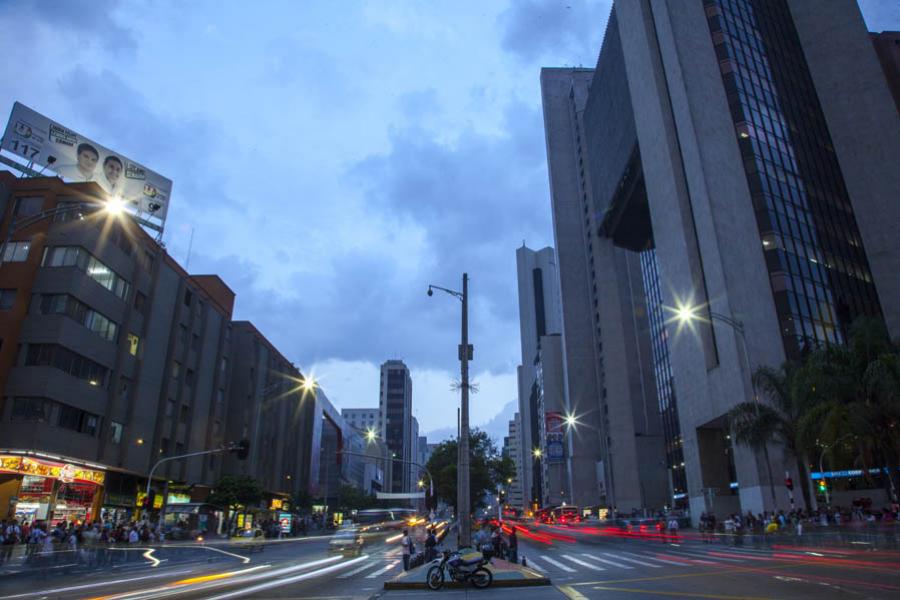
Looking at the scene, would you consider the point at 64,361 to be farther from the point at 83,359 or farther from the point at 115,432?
the point at 115,432

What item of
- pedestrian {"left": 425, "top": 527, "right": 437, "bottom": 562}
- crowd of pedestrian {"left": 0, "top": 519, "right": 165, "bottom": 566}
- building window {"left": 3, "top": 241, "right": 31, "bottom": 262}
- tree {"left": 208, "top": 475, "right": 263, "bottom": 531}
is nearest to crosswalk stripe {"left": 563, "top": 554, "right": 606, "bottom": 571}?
pedestrian {"left": 425, "top": 527, "right": 437, "bottom": 562}

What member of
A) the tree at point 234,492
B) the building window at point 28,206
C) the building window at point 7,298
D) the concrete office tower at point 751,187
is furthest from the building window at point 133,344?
the concrete office tower at point 751,187

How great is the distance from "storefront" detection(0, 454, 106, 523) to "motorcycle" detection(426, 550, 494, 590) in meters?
34.7

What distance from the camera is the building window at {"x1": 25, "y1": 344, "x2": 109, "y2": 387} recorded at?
40031 millimetres

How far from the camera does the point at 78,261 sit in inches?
1683

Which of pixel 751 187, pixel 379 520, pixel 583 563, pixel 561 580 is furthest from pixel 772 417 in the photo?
pixel 379 520

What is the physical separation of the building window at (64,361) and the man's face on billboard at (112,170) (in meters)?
17.2

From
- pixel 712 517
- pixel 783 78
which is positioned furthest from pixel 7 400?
pixel 783 78

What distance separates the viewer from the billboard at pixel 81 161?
149 ft

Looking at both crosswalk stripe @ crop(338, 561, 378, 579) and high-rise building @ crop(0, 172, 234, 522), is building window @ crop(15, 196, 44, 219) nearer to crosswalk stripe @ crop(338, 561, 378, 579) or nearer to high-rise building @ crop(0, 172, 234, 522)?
high-rise building @ crop(0, 172, 234, 522)

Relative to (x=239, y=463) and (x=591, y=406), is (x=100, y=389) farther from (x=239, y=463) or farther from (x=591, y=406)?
(x=591, y=406)

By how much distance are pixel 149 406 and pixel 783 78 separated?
81305 mm

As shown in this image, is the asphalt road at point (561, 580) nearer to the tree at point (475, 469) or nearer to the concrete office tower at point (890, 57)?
the tree at point (475, 469)

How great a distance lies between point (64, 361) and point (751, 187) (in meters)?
63.7
